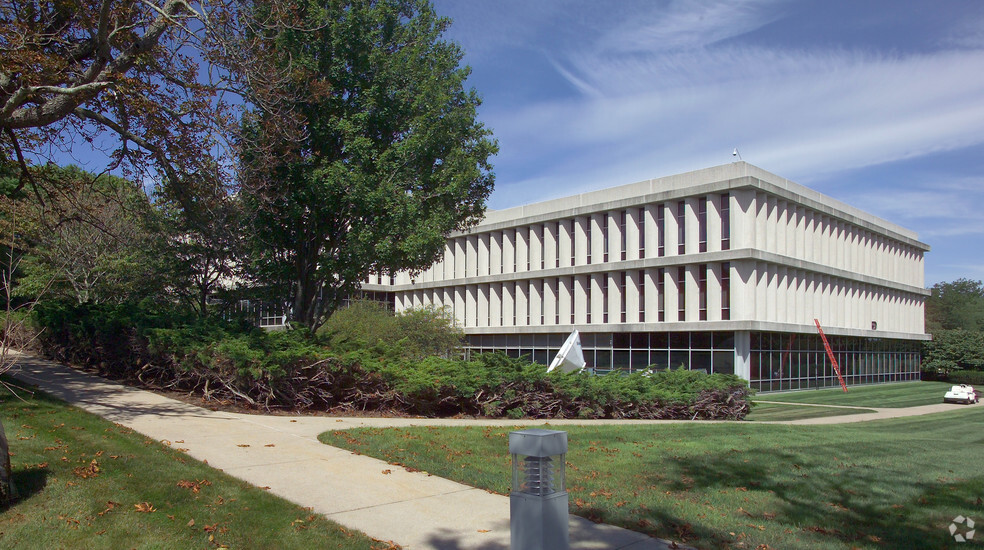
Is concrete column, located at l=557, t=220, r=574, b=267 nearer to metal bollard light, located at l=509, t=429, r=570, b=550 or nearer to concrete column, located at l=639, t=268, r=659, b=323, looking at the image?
concrete column, located at l=639, t=268, r=659, b=323

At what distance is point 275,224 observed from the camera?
703 inches

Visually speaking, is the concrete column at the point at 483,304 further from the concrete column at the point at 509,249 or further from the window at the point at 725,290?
the window at the point at 725,290

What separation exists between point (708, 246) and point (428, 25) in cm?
2618

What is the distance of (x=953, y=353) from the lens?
6488 cm

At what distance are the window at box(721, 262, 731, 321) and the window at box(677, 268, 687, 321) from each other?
7.40ft

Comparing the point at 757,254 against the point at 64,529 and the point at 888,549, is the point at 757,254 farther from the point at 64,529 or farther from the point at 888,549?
the point at 64,529

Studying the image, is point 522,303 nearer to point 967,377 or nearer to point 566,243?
point 566,243

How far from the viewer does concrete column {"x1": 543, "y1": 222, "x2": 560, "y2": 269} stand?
50000 millimetres

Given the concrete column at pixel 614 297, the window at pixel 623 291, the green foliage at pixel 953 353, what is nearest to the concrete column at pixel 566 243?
the concrete column at pixel 614 297

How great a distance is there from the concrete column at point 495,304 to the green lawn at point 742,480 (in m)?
41.2

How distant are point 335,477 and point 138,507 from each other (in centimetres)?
223

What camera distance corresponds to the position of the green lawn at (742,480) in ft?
21.0

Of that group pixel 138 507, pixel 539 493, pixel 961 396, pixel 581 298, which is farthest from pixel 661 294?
pixel 539 493

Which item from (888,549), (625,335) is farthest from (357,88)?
(625,335)
